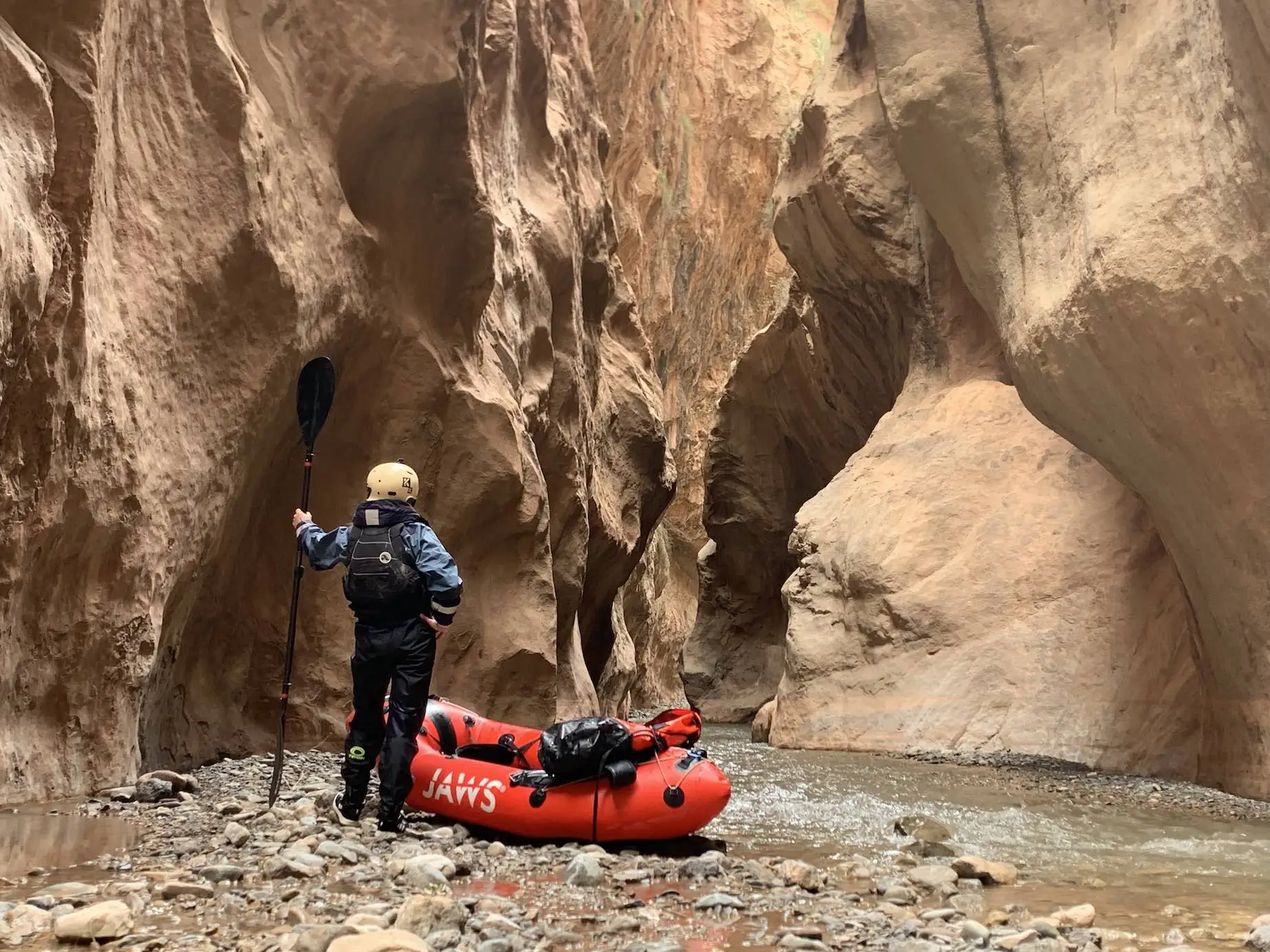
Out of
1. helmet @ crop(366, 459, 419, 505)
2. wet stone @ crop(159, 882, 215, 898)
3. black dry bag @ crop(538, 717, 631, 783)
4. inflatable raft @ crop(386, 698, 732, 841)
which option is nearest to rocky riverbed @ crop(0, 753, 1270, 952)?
wet stone @ crop(159, 882, 215, 898)

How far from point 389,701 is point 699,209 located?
29.9 meters

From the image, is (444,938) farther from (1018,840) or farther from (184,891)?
(1018,840)

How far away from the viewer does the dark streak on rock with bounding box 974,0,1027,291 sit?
30.6 ft

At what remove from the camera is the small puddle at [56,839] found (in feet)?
11.6

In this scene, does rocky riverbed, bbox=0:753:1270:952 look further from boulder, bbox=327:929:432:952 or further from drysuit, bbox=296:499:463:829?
drysuit, bbox=296:499:463:829

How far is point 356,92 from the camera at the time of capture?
8.20m

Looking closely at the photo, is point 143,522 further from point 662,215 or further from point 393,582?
point 662,215

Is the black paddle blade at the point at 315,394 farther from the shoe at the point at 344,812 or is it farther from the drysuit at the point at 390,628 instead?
the shoe at the point at 344,812

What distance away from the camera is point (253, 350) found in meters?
6.90

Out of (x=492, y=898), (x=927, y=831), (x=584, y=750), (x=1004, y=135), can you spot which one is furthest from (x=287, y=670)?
(x=1004, y=135)

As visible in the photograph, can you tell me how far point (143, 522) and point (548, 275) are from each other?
24.2 ft

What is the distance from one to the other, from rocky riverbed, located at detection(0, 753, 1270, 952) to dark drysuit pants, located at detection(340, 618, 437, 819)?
26cm

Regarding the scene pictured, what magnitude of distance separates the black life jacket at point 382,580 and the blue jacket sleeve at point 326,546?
0.05m

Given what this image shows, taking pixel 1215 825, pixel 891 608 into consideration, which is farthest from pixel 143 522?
pixel 891 608
